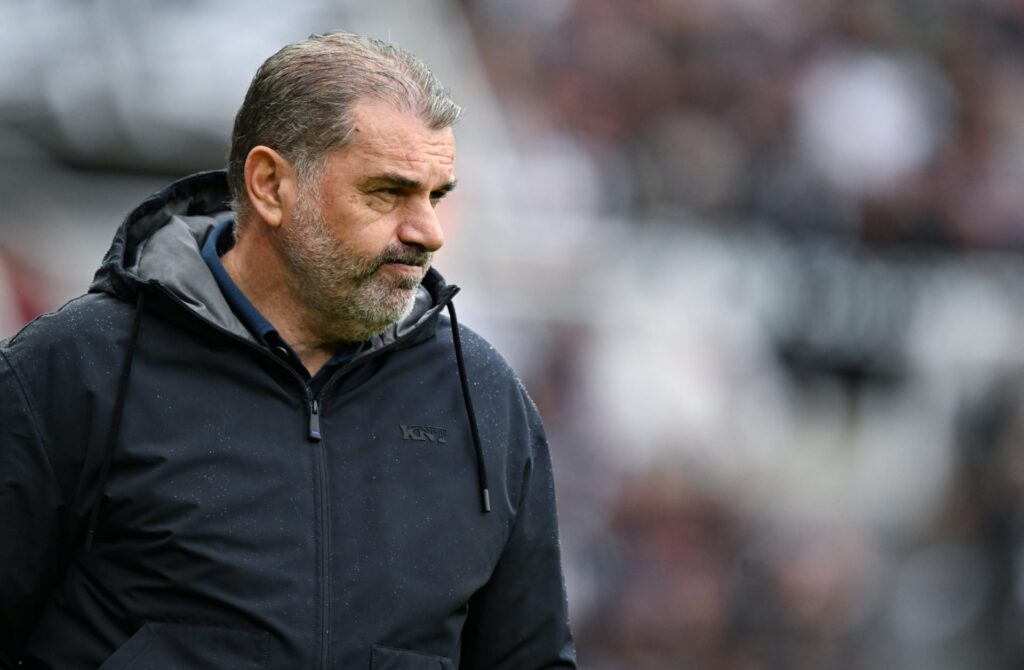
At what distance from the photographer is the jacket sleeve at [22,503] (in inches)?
85.3

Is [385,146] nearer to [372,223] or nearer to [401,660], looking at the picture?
[372,223]

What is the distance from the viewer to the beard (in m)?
2.38

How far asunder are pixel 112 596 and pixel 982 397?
5.79 m

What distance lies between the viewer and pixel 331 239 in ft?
7.85

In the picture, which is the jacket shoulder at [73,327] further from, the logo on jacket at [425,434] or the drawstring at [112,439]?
the logo on jacket at [425,434]

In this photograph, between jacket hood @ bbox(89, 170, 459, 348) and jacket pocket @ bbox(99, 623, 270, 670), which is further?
jacket hood @ bbox(89, 170, 459, 348)

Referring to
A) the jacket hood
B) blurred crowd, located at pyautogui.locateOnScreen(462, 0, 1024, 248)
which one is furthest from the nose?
blurred crowd, located at pyautogui.locateOnScreen(462, 0, 1024, 248)

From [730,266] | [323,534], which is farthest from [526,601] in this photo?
[730,266]

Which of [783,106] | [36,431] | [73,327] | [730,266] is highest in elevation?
[73,327]

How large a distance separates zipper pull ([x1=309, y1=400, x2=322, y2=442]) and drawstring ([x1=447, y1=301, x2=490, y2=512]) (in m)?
0.26

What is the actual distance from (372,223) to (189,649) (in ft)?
2.18

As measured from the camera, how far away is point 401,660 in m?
2.29

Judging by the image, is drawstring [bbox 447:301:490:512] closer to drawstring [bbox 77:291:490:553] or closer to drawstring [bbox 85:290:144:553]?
drawstring [bbox 77:291:490:553]

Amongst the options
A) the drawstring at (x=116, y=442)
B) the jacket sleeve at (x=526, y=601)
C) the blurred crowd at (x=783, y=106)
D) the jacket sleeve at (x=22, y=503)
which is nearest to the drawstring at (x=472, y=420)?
the drawstring at (x=116, y=442)
